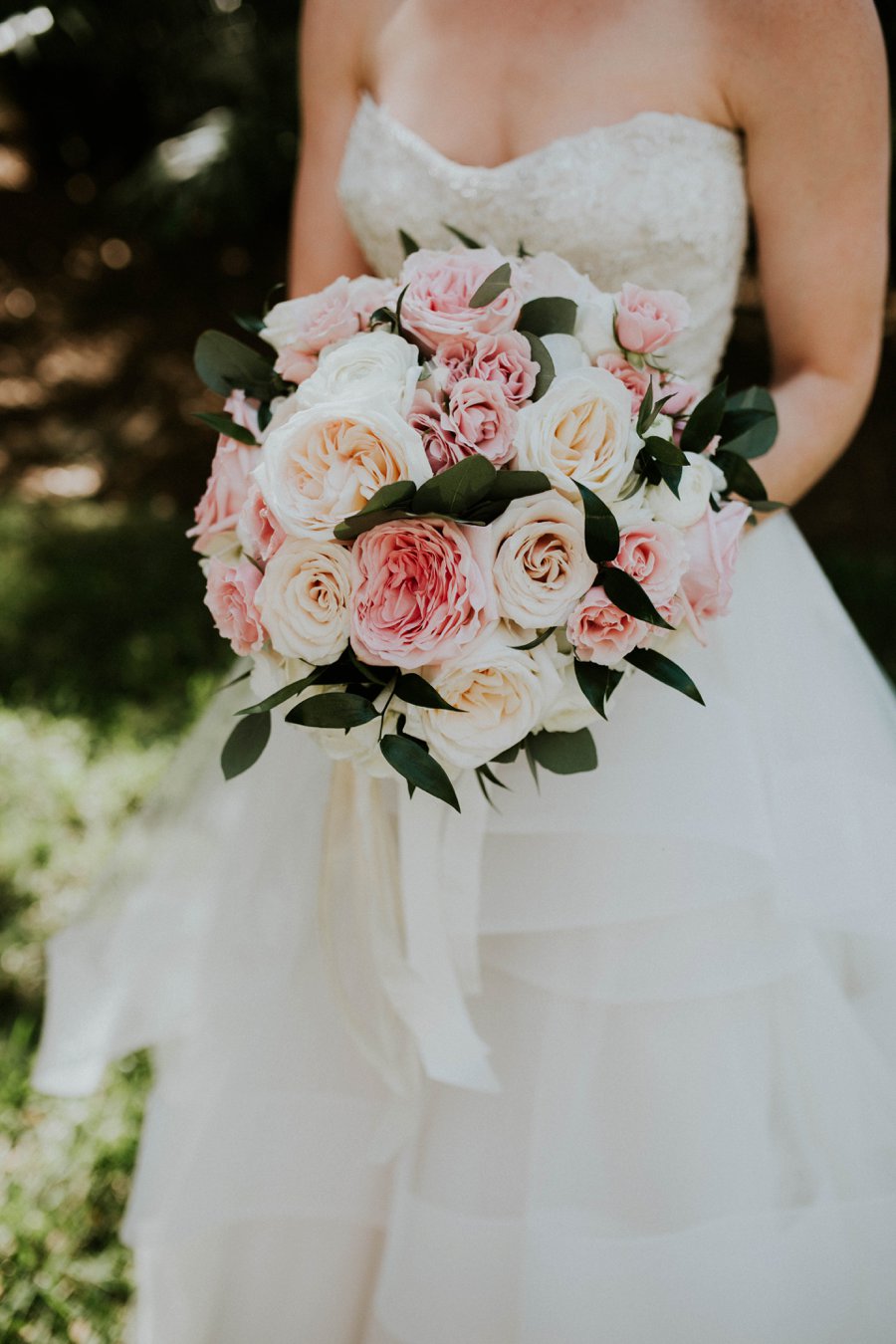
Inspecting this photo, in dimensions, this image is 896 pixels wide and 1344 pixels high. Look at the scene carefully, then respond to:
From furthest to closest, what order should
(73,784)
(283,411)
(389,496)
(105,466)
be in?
(105,466) < (73,784) < (283,411) < (389,496)

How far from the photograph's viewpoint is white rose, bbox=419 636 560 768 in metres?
1.11

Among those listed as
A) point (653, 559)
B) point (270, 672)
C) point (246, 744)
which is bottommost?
point (246, 744)

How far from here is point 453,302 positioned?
1205 millimetres

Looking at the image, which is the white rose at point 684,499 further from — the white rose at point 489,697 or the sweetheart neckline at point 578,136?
the sweetheart neckline at point 578,136

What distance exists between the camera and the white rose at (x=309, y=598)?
1104 mm

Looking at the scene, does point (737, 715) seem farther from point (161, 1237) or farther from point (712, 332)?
point (161, 1237)

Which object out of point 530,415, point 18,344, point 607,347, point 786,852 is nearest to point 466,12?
point 607,347

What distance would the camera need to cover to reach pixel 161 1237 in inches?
69.7

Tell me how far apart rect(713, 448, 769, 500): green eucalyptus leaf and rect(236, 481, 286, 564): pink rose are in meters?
0.56

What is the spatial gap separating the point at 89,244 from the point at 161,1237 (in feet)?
19.3

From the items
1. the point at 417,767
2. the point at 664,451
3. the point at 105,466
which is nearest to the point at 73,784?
the point at 417,767

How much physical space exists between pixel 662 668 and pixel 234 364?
71 cm

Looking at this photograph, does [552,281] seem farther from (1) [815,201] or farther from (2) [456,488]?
(1) [815,201]

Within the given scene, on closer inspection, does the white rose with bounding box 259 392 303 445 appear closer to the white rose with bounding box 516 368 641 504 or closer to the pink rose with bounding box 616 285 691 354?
the white rose with bounding box 516 368 641 504
